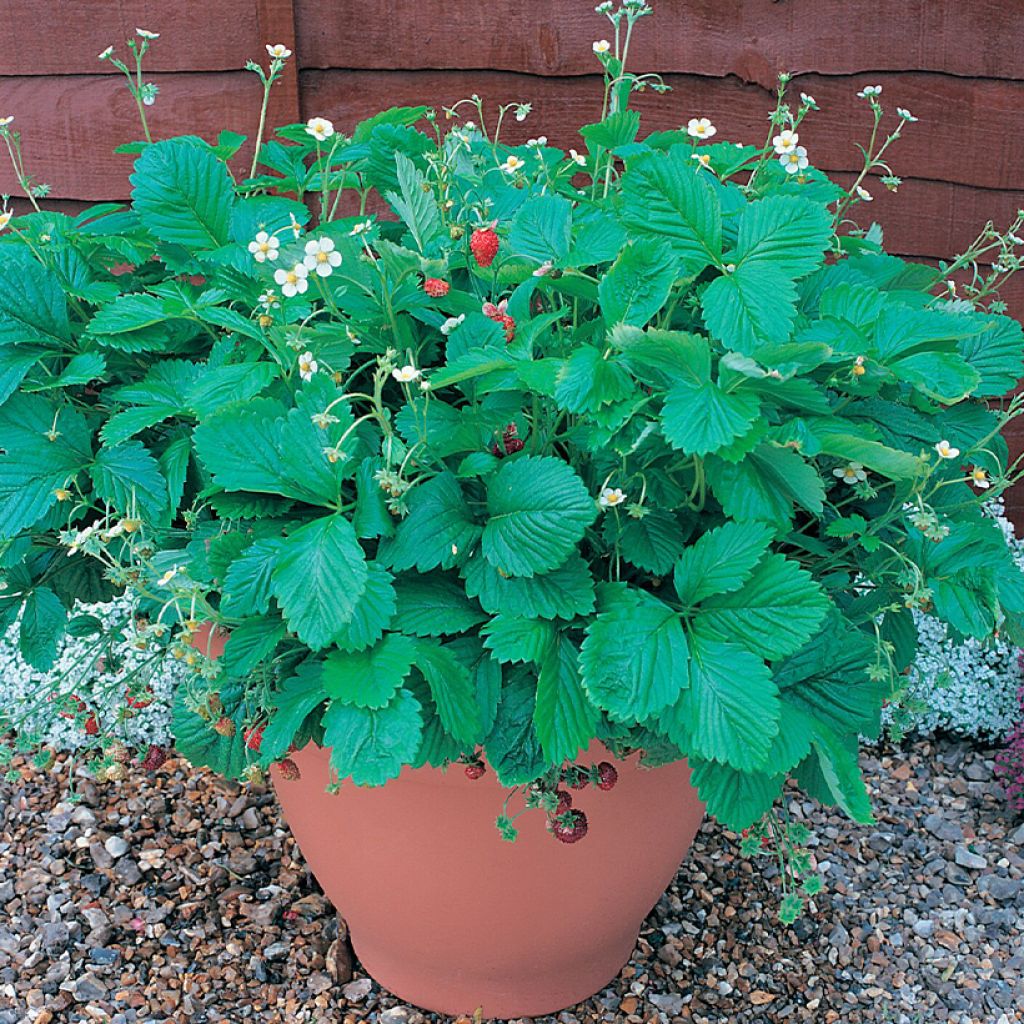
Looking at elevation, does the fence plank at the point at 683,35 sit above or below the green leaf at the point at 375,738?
above

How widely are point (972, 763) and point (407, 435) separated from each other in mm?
1682

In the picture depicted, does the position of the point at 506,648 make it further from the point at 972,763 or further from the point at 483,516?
the point at 972,763

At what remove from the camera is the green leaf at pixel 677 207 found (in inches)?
38.3

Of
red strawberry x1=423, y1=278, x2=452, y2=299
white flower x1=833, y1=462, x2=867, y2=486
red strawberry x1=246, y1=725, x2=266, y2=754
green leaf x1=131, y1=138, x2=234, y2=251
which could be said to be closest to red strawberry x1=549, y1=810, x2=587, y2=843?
red strawberry x1=246, y1=725, x2=266, y2=754

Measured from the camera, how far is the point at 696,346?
879 millimetres

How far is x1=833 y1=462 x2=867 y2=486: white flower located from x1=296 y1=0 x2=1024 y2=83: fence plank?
1393mm

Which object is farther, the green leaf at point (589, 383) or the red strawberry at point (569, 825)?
the red strawberry at point (569, 825)

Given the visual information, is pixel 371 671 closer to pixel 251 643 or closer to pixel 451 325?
pixel 251 643

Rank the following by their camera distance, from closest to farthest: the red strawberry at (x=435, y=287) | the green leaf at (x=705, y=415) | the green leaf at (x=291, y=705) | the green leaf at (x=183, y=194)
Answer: the green leaf at (x=705, y=415)
the green leaf at (x=291, y=705)
the red strawberry at (x=435, y=287)
the green leaf at (x=183, y=194)

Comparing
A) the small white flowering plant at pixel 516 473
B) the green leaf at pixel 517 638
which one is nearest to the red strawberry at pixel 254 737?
the small white flowering plant at pixel 516 473

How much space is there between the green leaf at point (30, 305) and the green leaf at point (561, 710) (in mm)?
605

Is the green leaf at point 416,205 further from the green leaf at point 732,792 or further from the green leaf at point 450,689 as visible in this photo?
the green leaf at point 732,792

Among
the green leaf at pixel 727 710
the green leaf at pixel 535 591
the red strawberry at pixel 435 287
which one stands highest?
the red strawberry at pixel 435 287

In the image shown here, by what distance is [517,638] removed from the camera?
916mm
